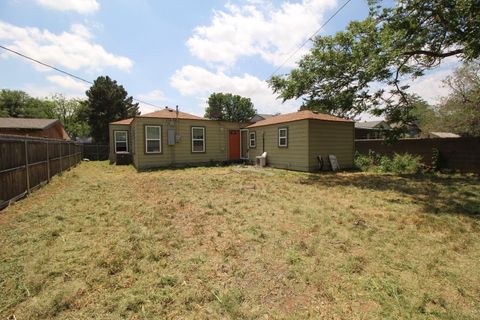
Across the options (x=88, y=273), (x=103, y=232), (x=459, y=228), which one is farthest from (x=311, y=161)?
(x=88, y=273)

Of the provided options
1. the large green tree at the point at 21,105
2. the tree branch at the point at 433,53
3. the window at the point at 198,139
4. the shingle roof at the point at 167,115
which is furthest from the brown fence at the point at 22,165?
the large green tree at the point at 21,105

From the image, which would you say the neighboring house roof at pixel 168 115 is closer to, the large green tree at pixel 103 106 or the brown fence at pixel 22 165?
the brown fence at pixel 22 165

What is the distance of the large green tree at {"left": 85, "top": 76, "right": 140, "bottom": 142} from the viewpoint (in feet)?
94.8

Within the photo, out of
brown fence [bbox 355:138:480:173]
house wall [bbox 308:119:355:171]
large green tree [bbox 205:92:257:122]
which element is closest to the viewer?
brown fence [bbox 355:138:480:173]

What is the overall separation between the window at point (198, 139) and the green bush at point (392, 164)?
9.13 meters

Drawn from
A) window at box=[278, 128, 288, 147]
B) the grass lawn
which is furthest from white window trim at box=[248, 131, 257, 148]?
the grass lawn

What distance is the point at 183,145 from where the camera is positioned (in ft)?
49.0

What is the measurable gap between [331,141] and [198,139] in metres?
7.74

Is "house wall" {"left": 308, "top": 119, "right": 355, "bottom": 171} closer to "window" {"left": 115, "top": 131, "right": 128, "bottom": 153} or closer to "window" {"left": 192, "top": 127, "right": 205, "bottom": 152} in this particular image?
"window" {"left": 192, "top": 127, "right": 205, "bottom": 152}

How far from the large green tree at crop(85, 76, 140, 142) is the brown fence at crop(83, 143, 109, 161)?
629 centimetres

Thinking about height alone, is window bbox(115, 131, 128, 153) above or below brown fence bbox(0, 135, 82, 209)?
above

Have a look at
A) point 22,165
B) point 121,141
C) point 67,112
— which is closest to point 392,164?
point 22,165

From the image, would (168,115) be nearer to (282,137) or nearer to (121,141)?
(121,141)

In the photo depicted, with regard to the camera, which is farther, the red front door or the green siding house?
the red front door
